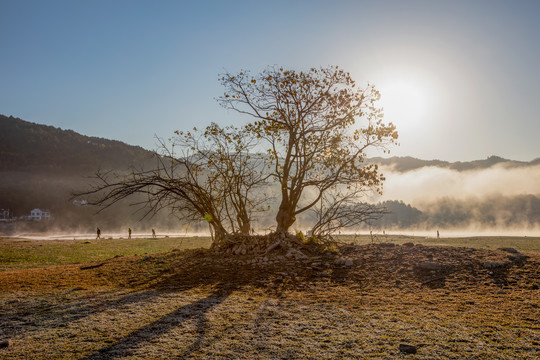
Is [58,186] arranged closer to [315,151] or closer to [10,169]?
[10,169]

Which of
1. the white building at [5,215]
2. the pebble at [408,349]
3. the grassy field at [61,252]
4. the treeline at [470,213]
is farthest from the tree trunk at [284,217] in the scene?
the white building at [5,215]

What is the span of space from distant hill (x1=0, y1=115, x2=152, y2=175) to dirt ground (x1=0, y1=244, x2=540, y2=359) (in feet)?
378

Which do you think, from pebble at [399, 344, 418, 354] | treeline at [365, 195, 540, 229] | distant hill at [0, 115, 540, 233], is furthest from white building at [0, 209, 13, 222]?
pebble at [399, 344, 418, 354]

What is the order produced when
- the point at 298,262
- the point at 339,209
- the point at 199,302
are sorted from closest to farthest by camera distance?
1. the point at 199,302
2. the point at 298,262
3. the point at 339,209

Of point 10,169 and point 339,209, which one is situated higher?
point 10,169

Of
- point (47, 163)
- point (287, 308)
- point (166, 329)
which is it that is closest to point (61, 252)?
point (166, 329)

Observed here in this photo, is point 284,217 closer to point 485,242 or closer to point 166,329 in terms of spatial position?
point 166,329

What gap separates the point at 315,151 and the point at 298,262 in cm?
467

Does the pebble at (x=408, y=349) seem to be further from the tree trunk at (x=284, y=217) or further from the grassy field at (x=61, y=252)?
the grassy field at (x=61, y=252)

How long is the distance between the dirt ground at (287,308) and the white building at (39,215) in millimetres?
109015

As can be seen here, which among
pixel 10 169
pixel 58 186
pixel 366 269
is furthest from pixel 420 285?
pixel 10 169

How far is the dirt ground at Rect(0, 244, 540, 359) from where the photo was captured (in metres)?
4.21

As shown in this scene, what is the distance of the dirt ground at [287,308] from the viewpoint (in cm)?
421

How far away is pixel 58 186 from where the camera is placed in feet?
367
